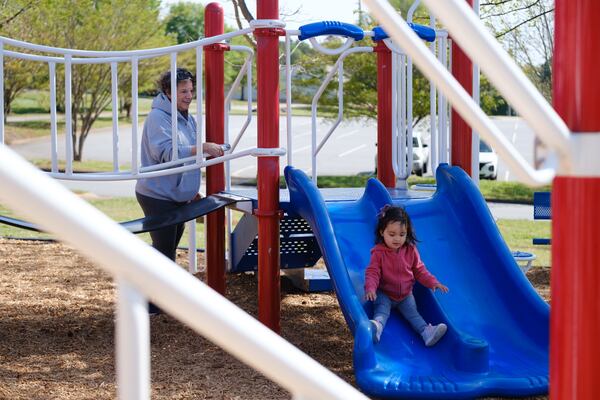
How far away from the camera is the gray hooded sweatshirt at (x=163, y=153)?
18.7 feet

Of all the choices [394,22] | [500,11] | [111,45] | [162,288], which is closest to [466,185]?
[394,22]

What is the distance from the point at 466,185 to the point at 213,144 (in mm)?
1615

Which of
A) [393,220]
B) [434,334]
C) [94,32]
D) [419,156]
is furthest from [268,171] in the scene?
[419,156]

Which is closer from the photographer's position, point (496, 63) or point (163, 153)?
point (496, 63)

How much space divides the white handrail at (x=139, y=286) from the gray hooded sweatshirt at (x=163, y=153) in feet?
15.7

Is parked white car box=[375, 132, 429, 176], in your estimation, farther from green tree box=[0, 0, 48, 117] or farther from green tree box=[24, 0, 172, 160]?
green tree box=[0, 0, 48, 117]

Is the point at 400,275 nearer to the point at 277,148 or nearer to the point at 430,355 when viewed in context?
the point at 430,355

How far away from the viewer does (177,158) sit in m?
5.56

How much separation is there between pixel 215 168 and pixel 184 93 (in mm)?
602

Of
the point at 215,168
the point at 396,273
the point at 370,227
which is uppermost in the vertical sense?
the point at 215,168

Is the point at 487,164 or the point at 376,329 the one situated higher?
the point at 487,164

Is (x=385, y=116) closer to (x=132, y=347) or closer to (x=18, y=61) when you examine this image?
(x=132, y=347)

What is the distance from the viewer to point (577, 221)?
1369mm

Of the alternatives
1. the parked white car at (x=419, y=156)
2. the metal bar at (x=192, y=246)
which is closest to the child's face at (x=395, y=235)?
the metal bar at (x=192, y=246)
